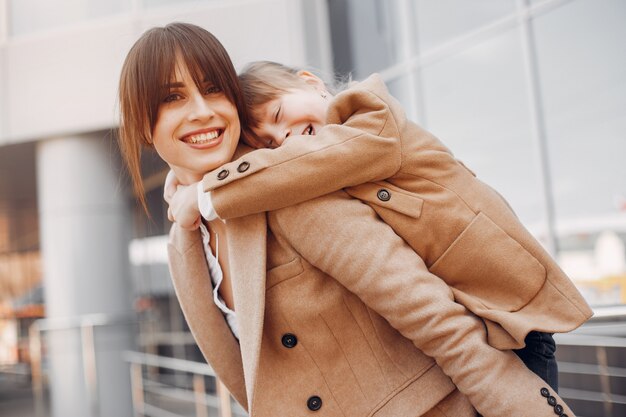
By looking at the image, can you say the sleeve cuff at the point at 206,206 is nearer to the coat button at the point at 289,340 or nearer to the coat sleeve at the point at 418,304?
the coat sleeve at the point at 418,304

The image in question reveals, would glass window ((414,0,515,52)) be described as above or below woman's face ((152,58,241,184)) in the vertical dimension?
above

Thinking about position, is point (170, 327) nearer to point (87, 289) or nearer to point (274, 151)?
point (87, 289)

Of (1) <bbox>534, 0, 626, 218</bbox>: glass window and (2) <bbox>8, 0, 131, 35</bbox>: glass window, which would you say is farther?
(2) <bbox>8, 0, 131, 35</bbox>: glass window

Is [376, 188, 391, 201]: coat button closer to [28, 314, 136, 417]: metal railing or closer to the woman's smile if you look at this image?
the woman's smile

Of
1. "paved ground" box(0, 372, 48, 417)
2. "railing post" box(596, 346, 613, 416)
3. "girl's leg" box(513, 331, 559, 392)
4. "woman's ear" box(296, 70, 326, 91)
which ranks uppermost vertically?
"woman's ear" box(296, 70, 326, 91)

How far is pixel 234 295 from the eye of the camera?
1561 mm

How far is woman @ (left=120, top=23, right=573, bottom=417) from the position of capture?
1418mm

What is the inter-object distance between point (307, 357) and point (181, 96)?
2.14 ft

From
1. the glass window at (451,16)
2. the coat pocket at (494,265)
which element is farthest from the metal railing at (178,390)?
the glass window at (451,16)

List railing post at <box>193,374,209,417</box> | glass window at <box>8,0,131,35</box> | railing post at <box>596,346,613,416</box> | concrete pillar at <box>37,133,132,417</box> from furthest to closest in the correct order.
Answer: concrete pillar at <box>37,133,132,417</box>, glass window at <box>8,0,131,35</box>, railing post at <box>596,346,613,416</box>, railing post at <box>193,374,209,417</box>

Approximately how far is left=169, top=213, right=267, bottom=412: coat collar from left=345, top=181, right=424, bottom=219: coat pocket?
214 millimetres

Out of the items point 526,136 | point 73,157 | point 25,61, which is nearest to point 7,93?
point 25,61

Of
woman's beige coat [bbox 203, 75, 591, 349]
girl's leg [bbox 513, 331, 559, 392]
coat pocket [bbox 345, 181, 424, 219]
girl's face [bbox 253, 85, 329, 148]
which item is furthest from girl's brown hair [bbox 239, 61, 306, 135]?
girl's leg [bbox 513, 331, 559, 392]

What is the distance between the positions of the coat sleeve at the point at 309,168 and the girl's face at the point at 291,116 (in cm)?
22
